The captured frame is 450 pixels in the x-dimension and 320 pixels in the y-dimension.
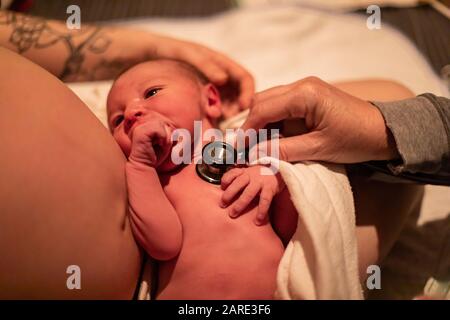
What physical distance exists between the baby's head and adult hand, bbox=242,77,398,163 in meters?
0.17

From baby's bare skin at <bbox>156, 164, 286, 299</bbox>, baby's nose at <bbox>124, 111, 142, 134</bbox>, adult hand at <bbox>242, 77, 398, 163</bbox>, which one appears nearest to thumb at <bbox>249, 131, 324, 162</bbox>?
adult hand at <bbox>242, 77, 398, 163</bbox>

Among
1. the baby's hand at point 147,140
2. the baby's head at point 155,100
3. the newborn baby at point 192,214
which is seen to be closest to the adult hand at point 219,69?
the baby's head at point 155,100

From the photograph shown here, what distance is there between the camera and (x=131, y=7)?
1.59 meters

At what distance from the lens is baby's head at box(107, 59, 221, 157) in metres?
0.77

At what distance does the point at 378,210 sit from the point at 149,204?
473 millimetres

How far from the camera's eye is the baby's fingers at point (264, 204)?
0.68 meters

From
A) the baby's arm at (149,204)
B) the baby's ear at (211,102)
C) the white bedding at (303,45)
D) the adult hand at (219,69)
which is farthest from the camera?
the white bedding at (303,45)

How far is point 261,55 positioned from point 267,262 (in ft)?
2.70

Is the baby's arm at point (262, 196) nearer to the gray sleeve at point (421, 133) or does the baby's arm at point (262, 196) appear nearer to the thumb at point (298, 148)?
the thumb at point (298, 148)

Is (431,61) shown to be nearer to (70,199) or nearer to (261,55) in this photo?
(261,55)

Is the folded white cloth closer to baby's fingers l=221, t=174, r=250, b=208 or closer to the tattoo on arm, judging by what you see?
baby's fingers l=221, t=174, r=250, b=208

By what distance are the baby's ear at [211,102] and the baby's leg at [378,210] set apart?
33cm

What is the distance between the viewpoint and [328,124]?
0.69 metres
